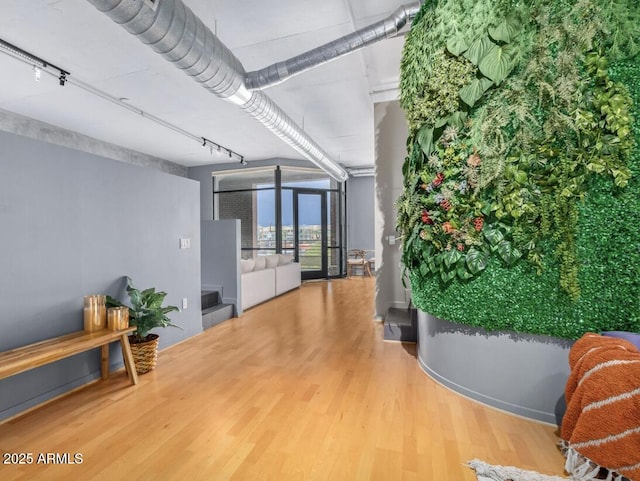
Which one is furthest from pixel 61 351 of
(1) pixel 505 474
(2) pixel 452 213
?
(2) pixel 452 213

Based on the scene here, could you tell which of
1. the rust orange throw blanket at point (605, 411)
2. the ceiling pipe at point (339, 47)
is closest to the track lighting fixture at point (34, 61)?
the ceiling pipe at point (339, 47)

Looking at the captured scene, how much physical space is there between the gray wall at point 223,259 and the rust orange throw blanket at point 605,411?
14.1 feet

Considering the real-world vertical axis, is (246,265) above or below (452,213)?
below

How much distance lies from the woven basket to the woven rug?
9.02 ft

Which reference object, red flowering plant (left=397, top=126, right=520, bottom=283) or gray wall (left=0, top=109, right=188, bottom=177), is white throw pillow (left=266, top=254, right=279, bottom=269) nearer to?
gray wall (left=0, top=109, right=188, bottom=177)

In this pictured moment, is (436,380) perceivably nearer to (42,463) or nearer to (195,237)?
(42,463)

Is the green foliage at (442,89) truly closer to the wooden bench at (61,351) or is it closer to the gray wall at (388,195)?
the gray wall at (388,195)

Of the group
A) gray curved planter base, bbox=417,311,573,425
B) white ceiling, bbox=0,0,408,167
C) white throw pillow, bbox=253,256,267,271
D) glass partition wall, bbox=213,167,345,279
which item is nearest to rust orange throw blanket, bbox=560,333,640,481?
gray curved planter base, bbox=417,311,573,425

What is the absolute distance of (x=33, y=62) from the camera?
11.8ft

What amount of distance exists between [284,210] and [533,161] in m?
7.16

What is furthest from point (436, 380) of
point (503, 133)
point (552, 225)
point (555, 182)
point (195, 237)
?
point (195, 237)

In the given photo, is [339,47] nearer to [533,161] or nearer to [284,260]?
[533,161]

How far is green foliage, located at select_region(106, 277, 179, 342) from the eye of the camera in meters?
2.96

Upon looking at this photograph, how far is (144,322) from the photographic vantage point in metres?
2.96
